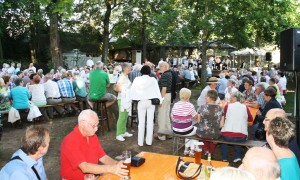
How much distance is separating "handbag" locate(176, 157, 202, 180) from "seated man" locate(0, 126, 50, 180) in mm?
1275

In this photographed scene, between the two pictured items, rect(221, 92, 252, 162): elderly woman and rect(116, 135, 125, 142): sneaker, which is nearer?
rect(221, 92, 252, 162): elderly woman

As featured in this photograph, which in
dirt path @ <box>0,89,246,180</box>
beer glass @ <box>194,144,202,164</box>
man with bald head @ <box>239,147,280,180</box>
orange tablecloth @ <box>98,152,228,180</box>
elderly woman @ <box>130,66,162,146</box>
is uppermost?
elderly woman @ <box>130,66,162,146</box>

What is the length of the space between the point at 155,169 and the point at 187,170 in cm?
33

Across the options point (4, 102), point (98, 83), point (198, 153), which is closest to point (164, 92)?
point (98, 83)

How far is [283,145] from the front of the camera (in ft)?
9.35

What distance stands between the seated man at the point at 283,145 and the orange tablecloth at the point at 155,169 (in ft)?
2.24

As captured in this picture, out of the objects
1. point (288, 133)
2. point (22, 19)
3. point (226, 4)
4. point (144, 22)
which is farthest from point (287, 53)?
point (22, 19)

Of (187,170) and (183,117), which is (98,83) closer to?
(183,117)

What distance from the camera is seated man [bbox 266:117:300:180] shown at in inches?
107

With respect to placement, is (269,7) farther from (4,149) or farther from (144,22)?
(144,22)

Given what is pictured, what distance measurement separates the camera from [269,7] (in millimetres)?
12766

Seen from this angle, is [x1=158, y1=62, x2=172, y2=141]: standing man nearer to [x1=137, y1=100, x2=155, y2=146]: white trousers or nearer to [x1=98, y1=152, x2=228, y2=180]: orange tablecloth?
[x1=137, y1=100, x2=155, y2=146]: white trousers

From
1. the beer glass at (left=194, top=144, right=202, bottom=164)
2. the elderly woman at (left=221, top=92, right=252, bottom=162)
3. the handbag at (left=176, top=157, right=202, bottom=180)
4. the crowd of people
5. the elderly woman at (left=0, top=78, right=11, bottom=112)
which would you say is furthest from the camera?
the elderly woman at (left=0, top=78, right=11, bottom=112)

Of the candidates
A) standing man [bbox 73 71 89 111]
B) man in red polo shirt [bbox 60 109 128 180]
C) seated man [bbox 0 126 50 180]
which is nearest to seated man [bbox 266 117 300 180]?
man in red polo shirt [bbox 60 109 128 180]
